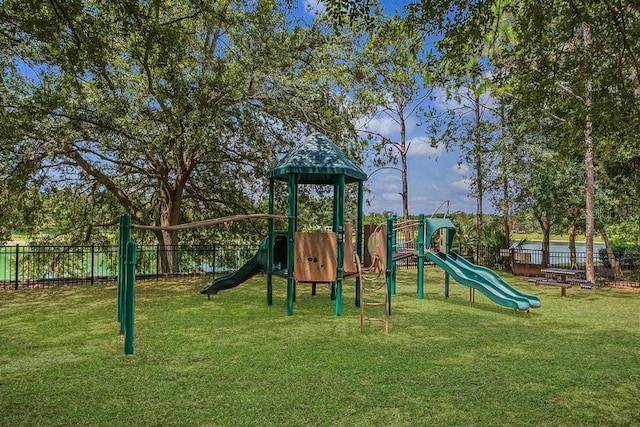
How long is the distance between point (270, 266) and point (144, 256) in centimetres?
899

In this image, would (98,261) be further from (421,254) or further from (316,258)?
(421,254)

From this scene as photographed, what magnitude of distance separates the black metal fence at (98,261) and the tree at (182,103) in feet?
4.79

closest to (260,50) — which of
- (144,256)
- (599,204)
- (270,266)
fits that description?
(270,266)

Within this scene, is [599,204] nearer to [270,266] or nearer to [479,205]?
[479,205]

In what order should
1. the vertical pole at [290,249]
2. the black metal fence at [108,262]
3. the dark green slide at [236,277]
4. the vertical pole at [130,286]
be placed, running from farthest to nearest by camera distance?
the black metal fence at [108,262] < the dark green slide at [236,277] < the vertical pole at [290,249] < the vertical pole at [130,286]

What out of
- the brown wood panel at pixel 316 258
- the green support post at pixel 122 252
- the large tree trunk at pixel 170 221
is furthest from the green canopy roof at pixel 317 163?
the large tree trunk at pixel 170 221

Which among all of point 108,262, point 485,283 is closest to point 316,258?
point 485,283

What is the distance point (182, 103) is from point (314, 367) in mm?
7558

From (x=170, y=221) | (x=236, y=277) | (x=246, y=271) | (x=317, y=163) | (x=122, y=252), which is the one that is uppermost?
(x=317, y=163)

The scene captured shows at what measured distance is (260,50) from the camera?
38.3 ft

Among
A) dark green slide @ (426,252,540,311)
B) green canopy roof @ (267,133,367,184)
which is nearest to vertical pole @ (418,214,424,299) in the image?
dark green slide @ (426,252,540,311)

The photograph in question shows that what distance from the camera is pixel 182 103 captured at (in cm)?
1049

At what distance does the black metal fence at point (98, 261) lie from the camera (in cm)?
1346

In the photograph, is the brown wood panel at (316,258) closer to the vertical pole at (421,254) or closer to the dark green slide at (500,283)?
the vertical pole at (421,254)
